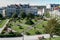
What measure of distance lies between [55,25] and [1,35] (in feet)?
13.1

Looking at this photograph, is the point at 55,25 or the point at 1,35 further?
the point at 1,35

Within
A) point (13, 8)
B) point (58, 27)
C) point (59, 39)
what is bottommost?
point (59, 39)

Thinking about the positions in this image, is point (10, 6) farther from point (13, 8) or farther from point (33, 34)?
point (33, 34)

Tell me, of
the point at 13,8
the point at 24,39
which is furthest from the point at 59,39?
the point at 13,8

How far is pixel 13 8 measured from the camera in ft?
107

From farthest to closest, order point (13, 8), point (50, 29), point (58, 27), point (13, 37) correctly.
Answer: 1. point (13, 8)
2. point (13, 37)
3. point (58, 27)
4. point (50, 29)

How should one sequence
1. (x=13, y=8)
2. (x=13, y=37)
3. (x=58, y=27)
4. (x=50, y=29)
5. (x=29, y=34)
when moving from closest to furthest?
(x=50, y=29), (x=58, y=27), (x=13, y=37), (x=29, y=34), (x=13, y=8)

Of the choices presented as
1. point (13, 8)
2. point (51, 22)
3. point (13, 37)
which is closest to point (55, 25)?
point (51, 22)

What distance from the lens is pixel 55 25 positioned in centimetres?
1123

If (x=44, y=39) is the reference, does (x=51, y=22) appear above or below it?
above

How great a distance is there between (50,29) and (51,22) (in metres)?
0.44

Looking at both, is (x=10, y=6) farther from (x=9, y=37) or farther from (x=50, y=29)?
(x=50, y=29)

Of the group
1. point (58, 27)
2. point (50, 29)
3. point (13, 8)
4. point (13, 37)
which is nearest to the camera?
point (50, 29)

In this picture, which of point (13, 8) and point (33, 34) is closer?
point (33, 34)
